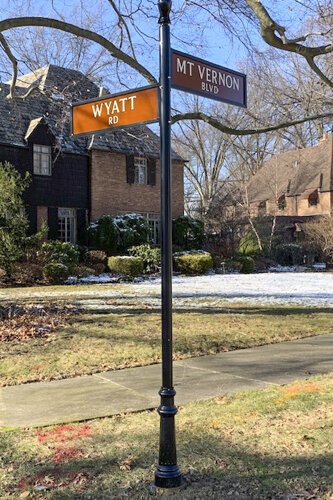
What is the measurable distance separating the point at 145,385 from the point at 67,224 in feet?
69.8

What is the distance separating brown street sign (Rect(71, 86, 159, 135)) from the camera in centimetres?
393

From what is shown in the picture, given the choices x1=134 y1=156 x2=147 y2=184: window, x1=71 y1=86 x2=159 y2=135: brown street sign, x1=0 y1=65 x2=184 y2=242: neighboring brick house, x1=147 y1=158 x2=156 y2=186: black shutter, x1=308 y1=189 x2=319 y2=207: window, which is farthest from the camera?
x1=308 y1=189 x2=319 y2=207: window

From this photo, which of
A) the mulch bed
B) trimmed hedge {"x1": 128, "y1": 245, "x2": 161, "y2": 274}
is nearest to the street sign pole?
the mulch bed

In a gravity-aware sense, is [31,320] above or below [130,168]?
below

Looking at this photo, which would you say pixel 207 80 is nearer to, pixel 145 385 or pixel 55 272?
pixel 145 385

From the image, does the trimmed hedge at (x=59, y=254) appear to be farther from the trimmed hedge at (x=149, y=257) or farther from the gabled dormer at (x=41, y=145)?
the gabled dormer at (x=41, y=145)

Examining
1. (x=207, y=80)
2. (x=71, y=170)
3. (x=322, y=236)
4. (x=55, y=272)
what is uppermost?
(x=71, y=170)

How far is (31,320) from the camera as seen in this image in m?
10.2

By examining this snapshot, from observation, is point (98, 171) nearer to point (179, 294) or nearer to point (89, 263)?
point (89, 263)

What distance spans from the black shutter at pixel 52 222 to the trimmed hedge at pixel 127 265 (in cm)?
418

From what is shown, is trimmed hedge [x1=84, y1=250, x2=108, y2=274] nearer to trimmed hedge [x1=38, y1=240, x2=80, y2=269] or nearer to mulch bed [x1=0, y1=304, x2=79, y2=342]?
trimmed hedge [x1=38, y1=240, x2=80, y2=269]

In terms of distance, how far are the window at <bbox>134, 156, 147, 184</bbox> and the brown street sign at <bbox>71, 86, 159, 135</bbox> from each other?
970 inches

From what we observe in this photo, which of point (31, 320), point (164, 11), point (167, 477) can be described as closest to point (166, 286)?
point (167, 477)

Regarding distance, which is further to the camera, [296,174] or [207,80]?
[296,174]
